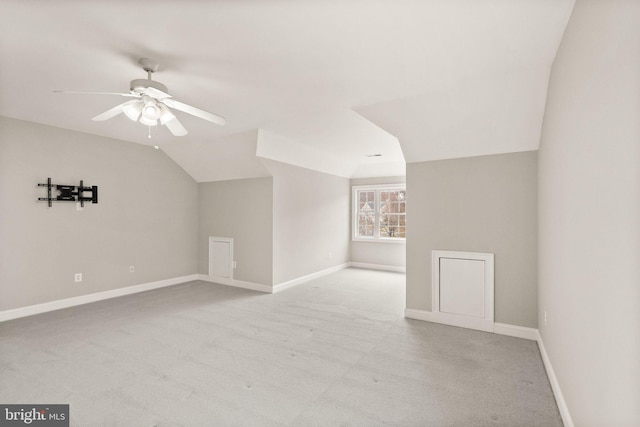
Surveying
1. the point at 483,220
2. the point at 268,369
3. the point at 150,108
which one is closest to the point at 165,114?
the point at 150,108

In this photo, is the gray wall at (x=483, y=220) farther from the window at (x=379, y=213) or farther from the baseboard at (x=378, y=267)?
the window at (x=379, y=213)

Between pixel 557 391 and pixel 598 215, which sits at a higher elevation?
pixel 598 215

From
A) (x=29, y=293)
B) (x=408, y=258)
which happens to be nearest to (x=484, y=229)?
(x=408, y=258)

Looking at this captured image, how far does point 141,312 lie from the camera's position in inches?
155

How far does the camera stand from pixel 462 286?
350 cm

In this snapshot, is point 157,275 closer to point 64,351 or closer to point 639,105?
point 64,351

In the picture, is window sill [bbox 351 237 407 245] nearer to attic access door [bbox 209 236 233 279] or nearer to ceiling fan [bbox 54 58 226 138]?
attic access door [bbox 209 236 233 279]

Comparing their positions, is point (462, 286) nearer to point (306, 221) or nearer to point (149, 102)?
point (306, 221)

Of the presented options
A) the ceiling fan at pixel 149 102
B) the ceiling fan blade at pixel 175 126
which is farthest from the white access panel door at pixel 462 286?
the ceiling fan blade at pixel 175 126

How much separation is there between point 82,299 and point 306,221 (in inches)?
143

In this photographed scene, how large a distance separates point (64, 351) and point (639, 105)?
418 centimetres

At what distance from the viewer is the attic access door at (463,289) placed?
11.0ft

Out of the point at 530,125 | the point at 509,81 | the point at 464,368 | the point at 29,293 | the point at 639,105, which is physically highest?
the point at 509,81

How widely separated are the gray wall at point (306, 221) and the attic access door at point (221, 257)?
99cm
